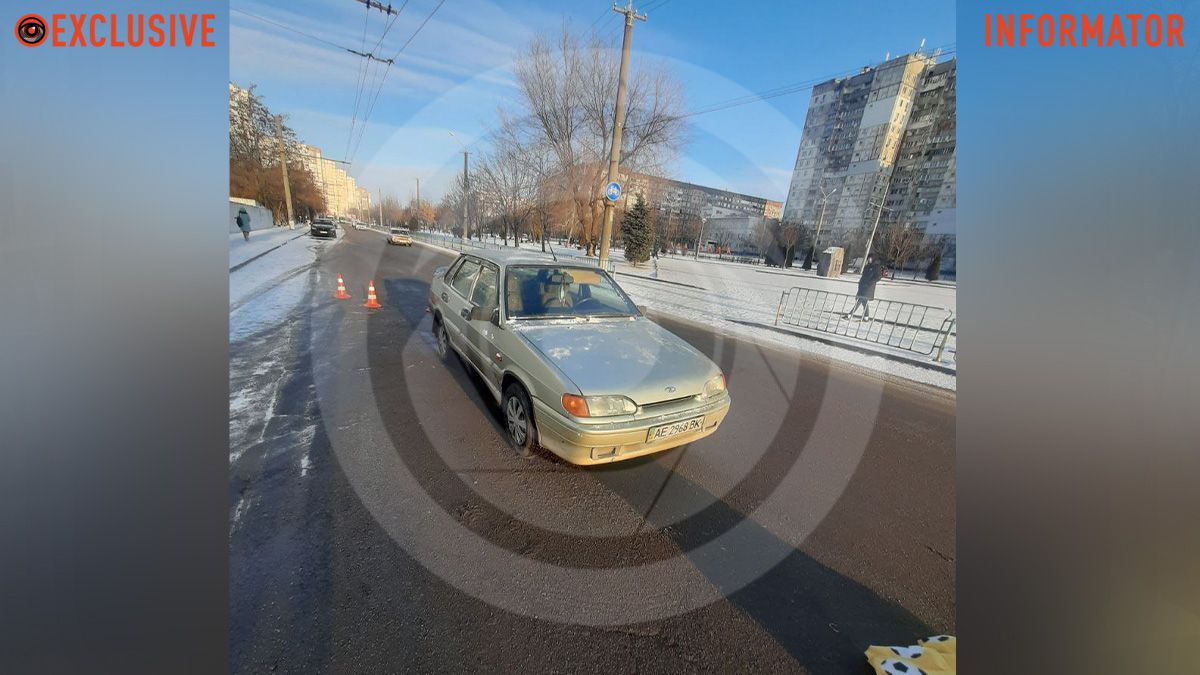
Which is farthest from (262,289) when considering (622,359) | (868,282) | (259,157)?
(259,157)

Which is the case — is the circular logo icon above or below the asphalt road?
above

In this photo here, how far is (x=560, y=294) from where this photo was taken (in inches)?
143

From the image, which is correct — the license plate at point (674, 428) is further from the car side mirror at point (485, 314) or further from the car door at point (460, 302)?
the car door at point (460, 302)

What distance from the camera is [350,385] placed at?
12.7ft

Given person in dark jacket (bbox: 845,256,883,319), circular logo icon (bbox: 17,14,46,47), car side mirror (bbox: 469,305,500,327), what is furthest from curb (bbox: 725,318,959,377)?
circular logo icon (bbox: 17,14,46,47)

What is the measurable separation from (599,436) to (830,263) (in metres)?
29.7

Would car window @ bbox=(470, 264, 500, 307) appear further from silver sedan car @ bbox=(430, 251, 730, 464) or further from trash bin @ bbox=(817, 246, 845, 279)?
trash bin @ bbox=(817, 246, 845, 279)

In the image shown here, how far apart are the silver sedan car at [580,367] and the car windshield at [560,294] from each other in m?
0.01

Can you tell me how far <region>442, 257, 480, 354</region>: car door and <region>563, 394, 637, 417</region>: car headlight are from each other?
6.15 ft

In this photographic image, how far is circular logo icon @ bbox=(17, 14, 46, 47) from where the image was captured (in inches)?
51.2

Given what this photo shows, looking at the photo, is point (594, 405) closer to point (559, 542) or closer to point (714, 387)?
point (559, 542)

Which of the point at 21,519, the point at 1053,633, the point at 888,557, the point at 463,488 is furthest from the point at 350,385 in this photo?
the point at 1053,633

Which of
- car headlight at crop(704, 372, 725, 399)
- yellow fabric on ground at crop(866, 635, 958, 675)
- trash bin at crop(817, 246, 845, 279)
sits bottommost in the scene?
yellow fabric on ground at crop(866, 635, 958, 675)

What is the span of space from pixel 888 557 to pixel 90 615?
331cm
